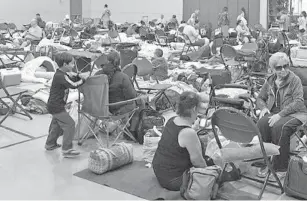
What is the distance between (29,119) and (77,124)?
1.54m

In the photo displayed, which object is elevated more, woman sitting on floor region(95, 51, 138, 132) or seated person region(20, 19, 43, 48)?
seated person region(20, 19, 43, 48)

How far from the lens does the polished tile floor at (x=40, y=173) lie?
4.20 meters

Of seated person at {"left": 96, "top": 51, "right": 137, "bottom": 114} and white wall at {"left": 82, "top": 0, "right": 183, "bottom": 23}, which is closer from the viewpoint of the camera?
seated person at {"left": 96, "top": 51, "right": 137, "bottom": 114}

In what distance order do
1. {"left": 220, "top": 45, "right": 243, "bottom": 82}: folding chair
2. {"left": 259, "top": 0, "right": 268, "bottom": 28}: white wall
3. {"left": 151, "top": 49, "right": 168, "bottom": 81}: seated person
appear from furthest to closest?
{"left": 259, "top": 0, "right": 268, "bottom": 28}: white wall < {"left": 220, "top": 45, "right": 243, "bottom": 82}: folding chair < {"left": 151, "top": 49, "right": 168, "bottom": 81}: seated person

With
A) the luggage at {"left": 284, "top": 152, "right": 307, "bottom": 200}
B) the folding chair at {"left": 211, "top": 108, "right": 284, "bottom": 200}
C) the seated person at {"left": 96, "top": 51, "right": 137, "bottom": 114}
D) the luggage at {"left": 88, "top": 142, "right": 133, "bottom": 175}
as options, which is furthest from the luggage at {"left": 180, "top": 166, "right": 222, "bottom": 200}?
the seated person at {"left": 96, "top": 51, "right": 137, "bottom": 114}

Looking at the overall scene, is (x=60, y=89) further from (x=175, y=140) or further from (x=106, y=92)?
(x=175, y=140)

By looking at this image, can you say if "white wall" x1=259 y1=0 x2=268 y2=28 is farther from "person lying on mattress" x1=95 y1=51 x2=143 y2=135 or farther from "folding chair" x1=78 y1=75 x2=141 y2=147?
"folding chair" x1=78 y1=75 x2=141 y2=147

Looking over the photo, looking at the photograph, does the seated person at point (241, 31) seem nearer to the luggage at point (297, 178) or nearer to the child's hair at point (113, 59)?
the child's hair at point (113, 59)

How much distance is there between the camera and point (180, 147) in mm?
3928

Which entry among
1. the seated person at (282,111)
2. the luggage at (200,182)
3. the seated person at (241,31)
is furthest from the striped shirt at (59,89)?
the seated person at (241,31)

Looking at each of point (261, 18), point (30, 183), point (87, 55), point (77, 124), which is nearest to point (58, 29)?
point (87, 55)

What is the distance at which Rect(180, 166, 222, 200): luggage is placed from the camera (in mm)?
3852

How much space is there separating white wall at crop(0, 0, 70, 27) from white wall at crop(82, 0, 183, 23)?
Answer: 62.0 inches

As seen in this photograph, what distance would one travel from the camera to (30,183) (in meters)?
4.50
